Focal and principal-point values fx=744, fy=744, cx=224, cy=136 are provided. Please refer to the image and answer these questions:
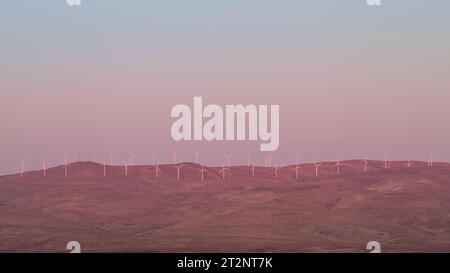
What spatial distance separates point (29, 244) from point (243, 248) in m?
56.5

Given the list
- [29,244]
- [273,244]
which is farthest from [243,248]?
[29,244]

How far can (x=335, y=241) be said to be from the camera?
623 feet
